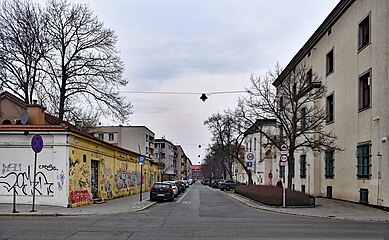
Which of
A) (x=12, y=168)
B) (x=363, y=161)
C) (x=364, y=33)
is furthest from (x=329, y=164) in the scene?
(x=12, y=168)

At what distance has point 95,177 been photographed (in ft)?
97.6

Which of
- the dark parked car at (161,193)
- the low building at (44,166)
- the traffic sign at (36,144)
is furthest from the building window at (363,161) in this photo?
the traffic sign at (36,144)

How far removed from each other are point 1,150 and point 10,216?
6.53 meters

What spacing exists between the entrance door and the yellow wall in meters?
0.22

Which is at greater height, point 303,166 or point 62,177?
point 62,177

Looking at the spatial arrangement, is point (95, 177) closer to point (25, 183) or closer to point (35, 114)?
point (25, 183)

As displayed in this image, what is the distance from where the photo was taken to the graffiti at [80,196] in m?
24.2

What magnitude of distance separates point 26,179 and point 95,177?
6.14 m

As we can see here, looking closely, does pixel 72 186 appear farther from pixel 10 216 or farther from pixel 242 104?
pixel 242 104

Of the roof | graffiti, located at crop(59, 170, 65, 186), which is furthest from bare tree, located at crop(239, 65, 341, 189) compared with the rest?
graffiti, located at crop(59, 170, 65, 186)

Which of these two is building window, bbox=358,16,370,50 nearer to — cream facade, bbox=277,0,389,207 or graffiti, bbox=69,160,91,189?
cream facade, bbox=277,0,389,207

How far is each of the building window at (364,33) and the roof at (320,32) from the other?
2272 millimetres

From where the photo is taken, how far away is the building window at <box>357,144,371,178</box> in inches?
1091

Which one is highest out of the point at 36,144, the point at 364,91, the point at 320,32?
the point at 320,32
